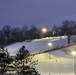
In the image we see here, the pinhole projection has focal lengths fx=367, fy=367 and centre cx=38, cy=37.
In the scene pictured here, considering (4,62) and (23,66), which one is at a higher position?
(4,62)

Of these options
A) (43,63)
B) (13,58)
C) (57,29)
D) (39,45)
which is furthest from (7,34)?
(13,58)

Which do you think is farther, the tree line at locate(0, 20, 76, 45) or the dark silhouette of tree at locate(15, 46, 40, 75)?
the tree line at locate(0, 20, 76, 45)

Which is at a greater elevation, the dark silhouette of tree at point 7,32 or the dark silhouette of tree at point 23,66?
the dark silhouette of tree at point 7,32

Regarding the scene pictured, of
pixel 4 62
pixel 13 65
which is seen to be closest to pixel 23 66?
pixel 13 65

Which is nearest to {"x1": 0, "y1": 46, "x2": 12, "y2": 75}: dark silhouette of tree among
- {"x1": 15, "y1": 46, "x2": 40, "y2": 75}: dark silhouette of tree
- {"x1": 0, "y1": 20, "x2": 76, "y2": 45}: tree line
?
{"x1": 15, "y1": 46, "x2": 40, "y2": 75}: dark silhouette of tree

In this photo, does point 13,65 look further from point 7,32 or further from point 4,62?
point 7,32

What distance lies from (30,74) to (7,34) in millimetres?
60238

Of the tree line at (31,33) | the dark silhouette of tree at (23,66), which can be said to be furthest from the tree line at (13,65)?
the tree line at (31,33)

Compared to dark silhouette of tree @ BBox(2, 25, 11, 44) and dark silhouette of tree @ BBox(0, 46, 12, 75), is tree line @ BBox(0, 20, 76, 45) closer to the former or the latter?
dark silhouette of tree @ BBox(2, 25, 11, 44)

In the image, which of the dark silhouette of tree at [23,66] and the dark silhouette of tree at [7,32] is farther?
the dark silhouette of tree at [7,32]

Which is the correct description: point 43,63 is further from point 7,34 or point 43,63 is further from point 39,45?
point 7,34

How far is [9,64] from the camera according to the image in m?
8.43

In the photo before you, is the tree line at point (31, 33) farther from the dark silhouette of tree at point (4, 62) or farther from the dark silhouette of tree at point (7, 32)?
the dark silhouette of tree at point (4, 62)

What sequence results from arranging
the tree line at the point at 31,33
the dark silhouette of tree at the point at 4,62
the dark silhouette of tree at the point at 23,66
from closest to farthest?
the dark silhouette of tree at the point at 4,62, the dark silhouette of tree at the point at 23,66, the tree line at the point at 31,33
